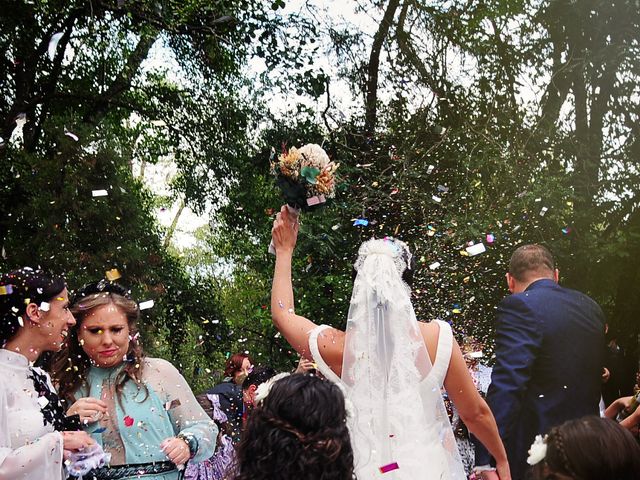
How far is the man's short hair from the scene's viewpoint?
3531mm

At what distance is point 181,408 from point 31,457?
66cm

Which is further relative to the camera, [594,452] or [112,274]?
[112,274]

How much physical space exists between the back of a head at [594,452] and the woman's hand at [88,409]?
159cm

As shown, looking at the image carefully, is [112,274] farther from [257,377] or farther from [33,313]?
[33,313]

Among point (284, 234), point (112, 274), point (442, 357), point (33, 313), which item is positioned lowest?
point (442, 357)

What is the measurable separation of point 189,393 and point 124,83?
5.97 meters

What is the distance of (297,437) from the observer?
1746mm

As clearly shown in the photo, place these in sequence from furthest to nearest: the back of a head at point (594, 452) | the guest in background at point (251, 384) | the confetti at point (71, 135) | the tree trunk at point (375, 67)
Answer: the tree trunk at point (375, 67)
the confetti at point (71, 135)
the guest in background at point (251, 384)
the back of a head at point (594, 452)

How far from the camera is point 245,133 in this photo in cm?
829

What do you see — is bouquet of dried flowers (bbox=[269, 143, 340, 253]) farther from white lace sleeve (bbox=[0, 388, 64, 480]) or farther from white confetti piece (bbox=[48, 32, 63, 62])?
white confetti piece (bbox=[48, 32, 63, 62])

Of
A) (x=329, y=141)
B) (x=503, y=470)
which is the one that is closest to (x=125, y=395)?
(x=503, y=470)

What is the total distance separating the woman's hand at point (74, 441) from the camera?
252 cm

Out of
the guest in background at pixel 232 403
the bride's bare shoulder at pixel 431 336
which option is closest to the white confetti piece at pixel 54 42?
the guest in background at pixel 232 403

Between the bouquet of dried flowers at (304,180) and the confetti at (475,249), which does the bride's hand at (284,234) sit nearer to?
the bouquet of dried flowers at (304,180)
